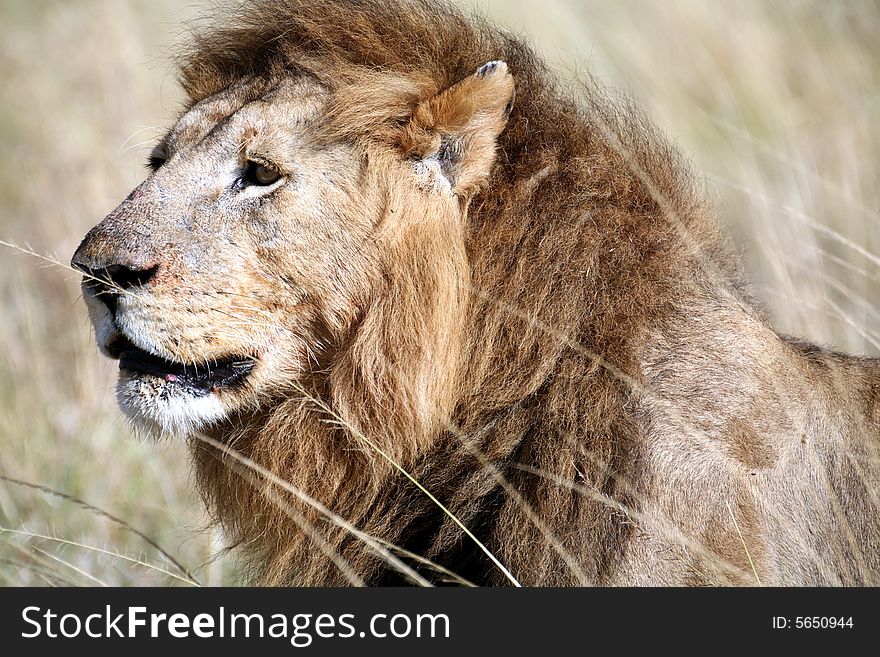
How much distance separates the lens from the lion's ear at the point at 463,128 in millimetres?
3117

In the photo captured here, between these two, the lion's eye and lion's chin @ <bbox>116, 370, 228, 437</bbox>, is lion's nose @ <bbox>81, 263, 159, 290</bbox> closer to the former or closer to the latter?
lion's chin @ <bbox>116, 370, 228, 437</bbox>

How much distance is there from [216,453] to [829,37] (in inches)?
277

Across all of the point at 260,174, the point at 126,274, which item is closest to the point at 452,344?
the point at 260,174

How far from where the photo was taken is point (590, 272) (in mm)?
3150

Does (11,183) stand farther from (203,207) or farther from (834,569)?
(834,569)

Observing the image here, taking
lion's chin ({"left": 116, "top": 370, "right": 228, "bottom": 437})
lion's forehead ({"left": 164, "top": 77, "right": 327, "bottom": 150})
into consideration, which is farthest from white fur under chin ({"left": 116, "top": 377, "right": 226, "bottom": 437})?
lion's forehead ({"left": 164, "top": 77, "right": 327, "bottom": 150})

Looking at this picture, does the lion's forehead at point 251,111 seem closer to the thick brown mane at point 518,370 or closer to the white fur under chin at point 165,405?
the thick brown mane at point 518,370

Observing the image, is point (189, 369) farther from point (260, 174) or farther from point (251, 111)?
point (251, 111)

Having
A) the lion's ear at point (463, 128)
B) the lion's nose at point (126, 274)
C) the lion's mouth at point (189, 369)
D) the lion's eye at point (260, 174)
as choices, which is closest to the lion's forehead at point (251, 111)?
the lion's eye at point (260, 174)

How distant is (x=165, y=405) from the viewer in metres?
3.11

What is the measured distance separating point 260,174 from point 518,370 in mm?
963

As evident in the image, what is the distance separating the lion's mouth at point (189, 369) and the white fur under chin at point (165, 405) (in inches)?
0.9

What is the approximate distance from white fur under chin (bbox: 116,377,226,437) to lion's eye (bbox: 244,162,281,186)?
2.13ft
